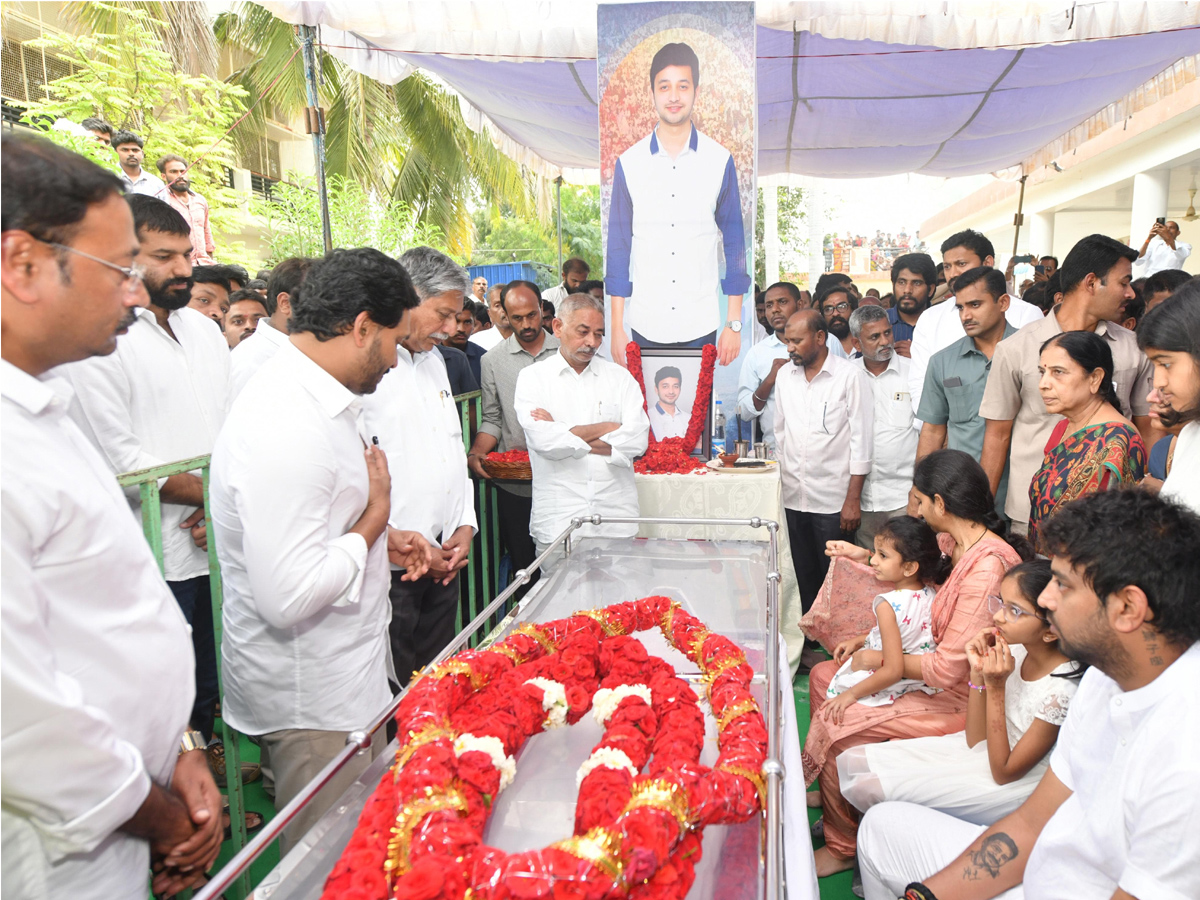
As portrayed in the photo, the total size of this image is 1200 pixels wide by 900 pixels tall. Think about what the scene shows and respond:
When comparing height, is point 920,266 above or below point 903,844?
above

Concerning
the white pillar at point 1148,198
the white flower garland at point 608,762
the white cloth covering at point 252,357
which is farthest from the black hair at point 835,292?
the white pillar at point 1148,198

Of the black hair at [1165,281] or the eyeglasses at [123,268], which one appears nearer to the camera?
the eyeglasses at [123,268]

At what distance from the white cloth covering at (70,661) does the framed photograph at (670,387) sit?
12.0 feet

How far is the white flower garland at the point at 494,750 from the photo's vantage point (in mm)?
1664

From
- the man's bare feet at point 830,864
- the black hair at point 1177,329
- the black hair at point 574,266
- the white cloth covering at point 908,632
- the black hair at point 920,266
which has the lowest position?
the man's bare feet at point 830,864

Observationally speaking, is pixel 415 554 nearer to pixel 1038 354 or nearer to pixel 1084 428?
pixel 1084 428

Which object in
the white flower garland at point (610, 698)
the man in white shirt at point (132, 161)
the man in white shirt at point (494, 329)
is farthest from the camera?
the man in white shirt at point (132, 161)

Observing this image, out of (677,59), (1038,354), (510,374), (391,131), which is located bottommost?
(510,374)

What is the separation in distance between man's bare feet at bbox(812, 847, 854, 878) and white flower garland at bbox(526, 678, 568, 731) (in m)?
1.28

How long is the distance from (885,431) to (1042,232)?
18625mm

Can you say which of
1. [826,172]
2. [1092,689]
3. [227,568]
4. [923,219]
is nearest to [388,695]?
[227,568]

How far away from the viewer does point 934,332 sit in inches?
183

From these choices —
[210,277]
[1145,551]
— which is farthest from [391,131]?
[1145,551]

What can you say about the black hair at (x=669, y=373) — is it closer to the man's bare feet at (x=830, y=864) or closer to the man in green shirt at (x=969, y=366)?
the man in green shirt at (x=969, y=366)
